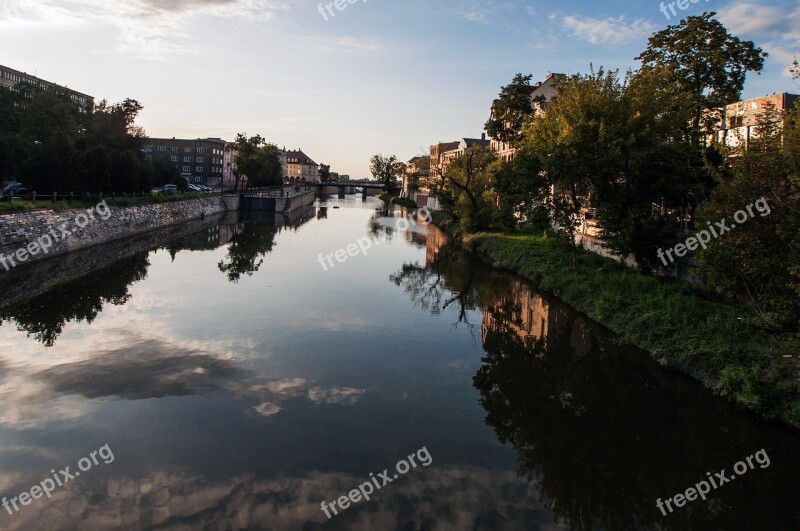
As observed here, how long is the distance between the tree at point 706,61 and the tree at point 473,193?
19930 millimetres

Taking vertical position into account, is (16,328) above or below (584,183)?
below

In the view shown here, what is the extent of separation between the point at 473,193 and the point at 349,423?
3935 cm

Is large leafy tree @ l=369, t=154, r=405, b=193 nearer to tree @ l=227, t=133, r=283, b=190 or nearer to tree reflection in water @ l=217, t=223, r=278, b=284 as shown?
tree @ l=227, t=133, r=283, b=190

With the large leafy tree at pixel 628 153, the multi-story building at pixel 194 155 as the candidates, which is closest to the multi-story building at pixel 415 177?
the large leafy tree at pixel 628 153

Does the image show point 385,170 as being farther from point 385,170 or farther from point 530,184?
point 530,184

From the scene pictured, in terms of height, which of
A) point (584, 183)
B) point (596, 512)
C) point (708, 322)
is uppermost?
point (584, 183)

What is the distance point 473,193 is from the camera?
1929 inches

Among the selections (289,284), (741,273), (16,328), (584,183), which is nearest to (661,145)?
(584,183)

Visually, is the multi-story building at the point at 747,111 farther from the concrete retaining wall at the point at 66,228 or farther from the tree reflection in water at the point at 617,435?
the concrete retaining wall at the point at 66,228

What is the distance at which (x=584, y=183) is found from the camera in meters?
27.4

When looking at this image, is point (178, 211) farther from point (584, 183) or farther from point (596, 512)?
point (596, 512)

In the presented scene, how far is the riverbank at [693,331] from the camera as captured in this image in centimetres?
1277

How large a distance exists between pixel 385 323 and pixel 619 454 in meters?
10.7

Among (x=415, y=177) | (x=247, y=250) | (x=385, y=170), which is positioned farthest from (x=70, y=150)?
(x=385, y=170)
